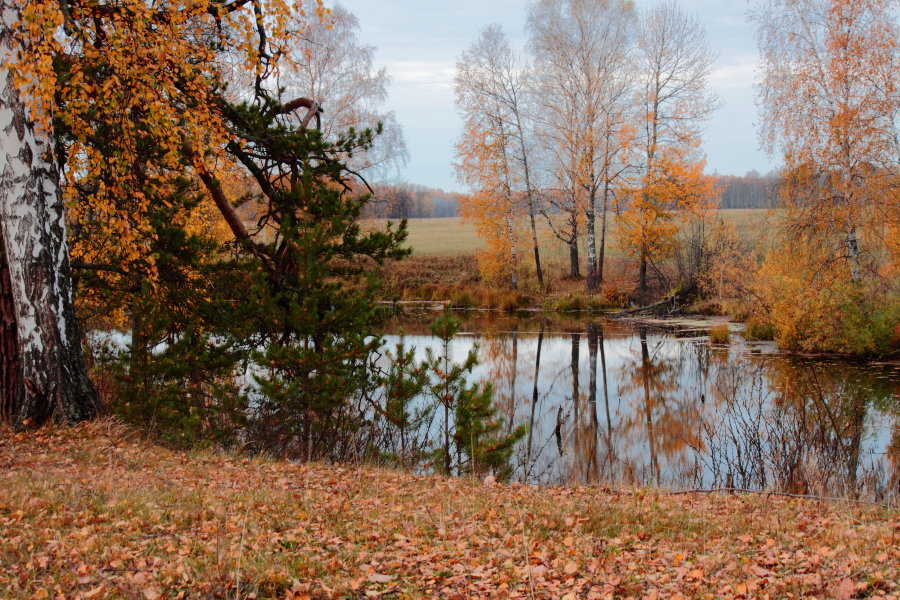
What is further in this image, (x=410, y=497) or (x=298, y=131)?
(x=298, y=131)

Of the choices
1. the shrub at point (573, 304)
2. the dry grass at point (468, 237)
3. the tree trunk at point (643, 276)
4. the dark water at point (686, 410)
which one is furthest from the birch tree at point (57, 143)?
the tree trunk at point (643, 276)

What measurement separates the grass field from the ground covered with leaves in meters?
16.5

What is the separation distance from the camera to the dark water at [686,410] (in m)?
8.40

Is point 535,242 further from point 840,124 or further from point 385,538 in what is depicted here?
point 385,538

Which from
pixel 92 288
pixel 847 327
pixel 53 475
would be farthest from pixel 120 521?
pixel 847 327

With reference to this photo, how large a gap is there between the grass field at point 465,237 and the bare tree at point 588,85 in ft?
7.66

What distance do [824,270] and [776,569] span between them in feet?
45.5

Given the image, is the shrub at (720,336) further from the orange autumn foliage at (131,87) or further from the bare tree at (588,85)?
the orange autumn foliage at (131,87)

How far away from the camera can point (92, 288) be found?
9.77m

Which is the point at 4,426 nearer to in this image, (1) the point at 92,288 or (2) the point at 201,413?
(2) the point at 201,413

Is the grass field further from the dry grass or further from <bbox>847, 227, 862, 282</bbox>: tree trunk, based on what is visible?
<bbox>847, 227, 862, 282</bbox>: tree trunk

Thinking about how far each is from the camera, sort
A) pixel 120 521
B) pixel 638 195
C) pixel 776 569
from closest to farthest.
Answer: pixel 776 569 < pixel 120 521 < pixel 638 195

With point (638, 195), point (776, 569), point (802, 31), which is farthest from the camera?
point (638, 195)

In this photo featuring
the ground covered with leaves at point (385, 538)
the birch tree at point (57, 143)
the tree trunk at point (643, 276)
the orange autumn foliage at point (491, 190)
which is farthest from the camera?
the orange autumn foliage at point (491, 190)
